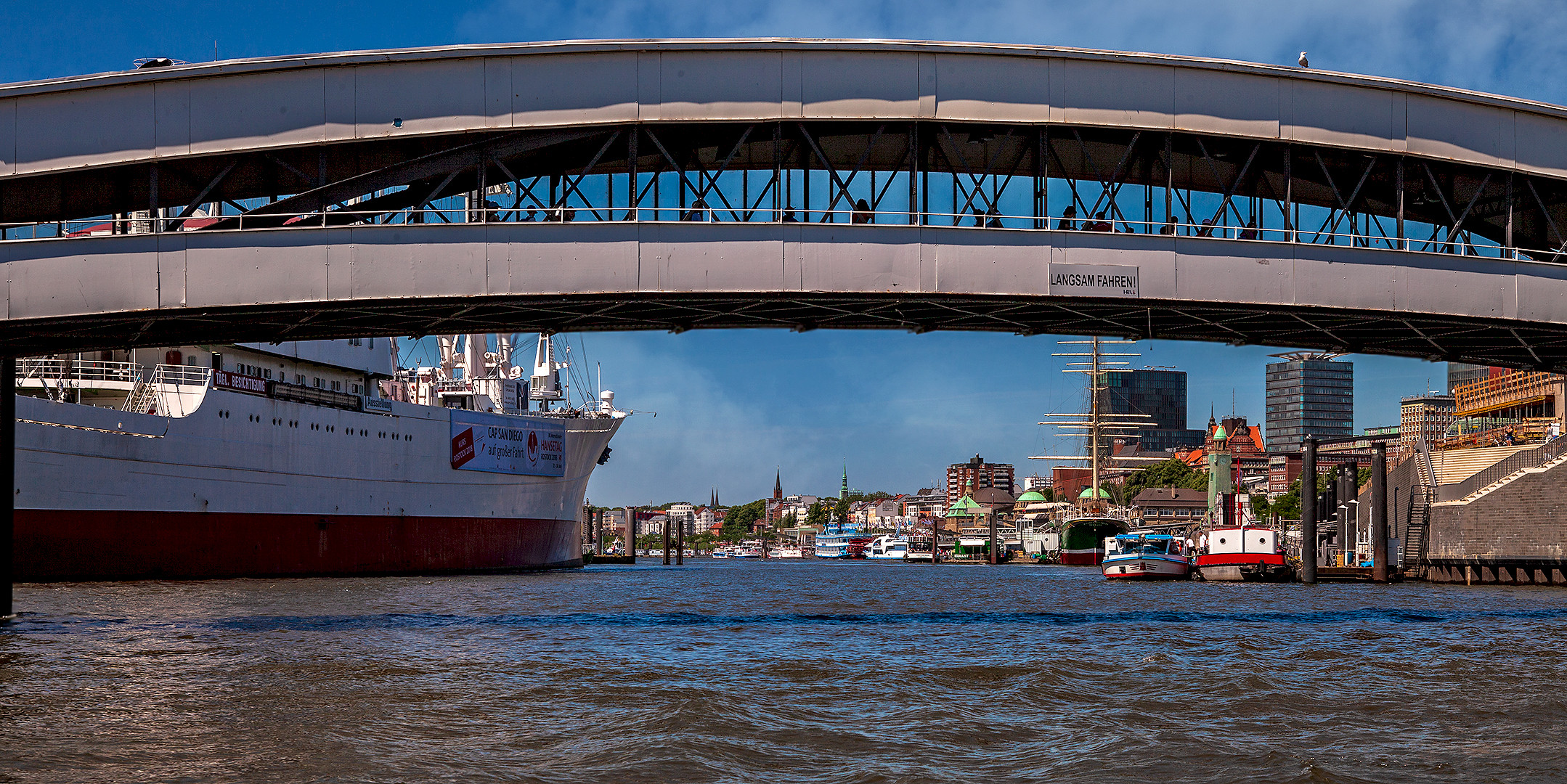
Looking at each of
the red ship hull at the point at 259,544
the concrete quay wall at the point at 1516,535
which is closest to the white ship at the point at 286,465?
the red ship hull at the point at 259,544

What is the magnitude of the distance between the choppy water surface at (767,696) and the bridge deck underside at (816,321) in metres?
4.79

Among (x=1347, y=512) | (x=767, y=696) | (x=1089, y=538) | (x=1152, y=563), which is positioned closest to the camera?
(x=767, y=696)

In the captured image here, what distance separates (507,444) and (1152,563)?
102 feet

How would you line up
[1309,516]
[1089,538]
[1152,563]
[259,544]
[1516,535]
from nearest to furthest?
[259,544] → [1516,535] → [1309,516] → [1152,563] → [1089,538]

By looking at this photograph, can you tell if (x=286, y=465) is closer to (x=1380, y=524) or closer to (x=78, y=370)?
(x=78, y=370)

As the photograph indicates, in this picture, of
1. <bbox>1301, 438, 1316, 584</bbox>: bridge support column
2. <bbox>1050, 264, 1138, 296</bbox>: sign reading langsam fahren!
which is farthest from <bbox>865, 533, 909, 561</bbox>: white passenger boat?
<bbox>1050, 264, 1138, 296</bbox>: sign reading langsam fahren!

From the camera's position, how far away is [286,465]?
51.3 metres

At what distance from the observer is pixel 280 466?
Answer: 51.0 metres

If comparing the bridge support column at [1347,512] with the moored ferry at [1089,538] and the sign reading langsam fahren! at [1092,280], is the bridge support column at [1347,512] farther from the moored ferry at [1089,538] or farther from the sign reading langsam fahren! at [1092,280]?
the sign reading langsam fahren! at [1092,280]

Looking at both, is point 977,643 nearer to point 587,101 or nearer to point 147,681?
point 587,101

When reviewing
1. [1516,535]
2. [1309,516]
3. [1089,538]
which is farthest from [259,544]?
[1089,538]

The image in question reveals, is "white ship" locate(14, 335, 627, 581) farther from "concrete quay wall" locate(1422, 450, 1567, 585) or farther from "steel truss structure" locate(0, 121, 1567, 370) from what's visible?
"concrete quay wall" locate(1422, 450, 1567, 585)

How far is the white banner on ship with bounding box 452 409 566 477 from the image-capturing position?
6319 cm

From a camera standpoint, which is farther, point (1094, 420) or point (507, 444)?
point (1094, 420)
